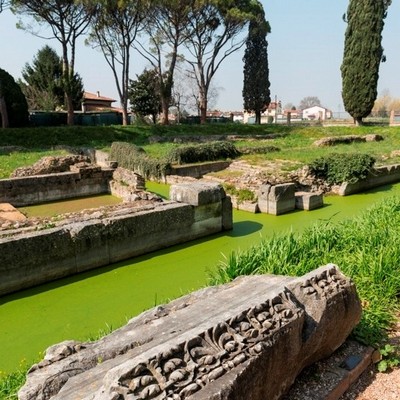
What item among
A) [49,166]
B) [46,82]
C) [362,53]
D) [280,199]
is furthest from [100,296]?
[46,82]

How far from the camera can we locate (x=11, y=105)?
76.4 ft

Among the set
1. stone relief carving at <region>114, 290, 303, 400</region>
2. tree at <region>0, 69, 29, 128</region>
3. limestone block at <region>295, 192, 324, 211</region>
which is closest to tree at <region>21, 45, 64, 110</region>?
tree at <region>0, 69, 29, 128</region>

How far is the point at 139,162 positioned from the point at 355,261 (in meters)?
10.7

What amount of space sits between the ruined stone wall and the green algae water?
17.9ft

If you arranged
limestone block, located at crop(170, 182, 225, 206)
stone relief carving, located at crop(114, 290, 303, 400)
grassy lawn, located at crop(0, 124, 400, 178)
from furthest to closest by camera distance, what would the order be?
grassy lawn, located at crop(0, 124, 400, 178), limestone block, located at crop(170, 182, 225, 206), stone relief carving, located at crop(114, 290, 303, 400)

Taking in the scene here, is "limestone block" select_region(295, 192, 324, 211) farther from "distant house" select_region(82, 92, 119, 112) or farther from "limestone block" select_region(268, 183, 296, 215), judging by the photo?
"distant house" select_region(82, 92, 119, 112)

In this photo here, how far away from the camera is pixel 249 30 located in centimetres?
3334

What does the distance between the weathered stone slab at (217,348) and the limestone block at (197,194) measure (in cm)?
422

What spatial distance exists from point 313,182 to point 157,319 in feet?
34.1

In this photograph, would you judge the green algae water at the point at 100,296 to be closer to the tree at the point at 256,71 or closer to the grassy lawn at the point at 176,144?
the grassy lawn at the point at 176,144

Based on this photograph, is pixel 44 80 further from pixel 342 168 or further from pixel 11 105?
pixel 342 168

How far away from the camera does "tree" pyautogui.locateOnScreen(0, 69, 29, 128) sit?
73.7 ft

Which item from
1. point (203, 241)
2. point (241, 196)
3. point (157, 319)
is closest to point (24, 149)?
point (241, 196)

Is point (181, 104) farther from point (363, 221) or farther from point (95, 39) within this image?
point (363, 221)
